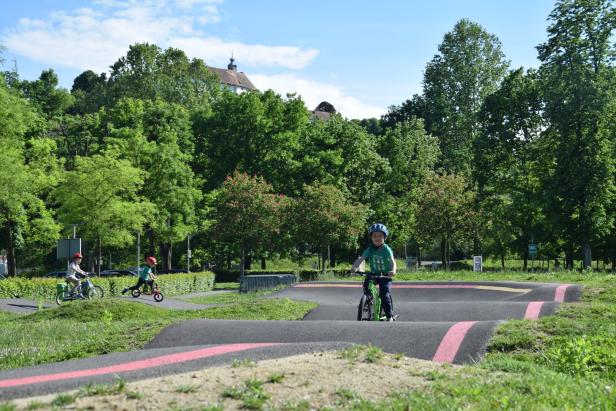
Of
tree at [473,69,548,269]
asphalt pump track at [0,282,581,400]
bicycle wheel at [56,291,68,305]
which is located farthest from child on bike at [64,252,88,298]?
tree at [473,69,548,269]

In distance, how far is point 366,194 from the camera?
50.1 m

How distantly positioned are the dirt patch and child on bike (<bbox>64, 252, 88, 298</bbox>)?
19093mm

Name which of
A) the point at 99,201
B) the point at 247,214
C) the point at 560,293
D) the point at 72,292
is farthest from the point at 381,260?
the point at 247,214

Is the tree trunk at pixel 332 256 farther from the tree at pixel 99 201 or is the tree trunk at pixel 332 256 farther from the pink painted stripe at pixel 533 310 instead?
the pink painted stripe at pixel 533 310

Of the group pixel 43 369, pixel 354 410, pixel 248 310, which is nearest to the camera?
pixel 354 410

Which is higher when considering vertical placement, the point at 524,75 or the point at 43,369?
the point at 524,75

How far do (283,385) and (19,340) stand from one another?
761 cm

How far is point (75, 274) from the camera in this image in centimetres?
2547

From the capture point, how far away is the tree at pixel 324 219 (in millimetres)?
39875

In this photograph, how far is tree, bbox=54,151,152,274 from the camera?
118ft

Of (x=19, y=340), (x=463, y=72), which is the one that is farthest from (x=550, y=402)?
(x=463, y=72)

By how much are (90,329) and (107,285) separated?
18.6m

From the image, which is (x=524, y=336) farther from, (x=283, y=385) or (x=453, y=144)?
(x=453, y=144)

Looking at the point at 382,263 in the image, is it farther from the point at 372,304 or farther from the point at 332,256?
the point at 332,256
